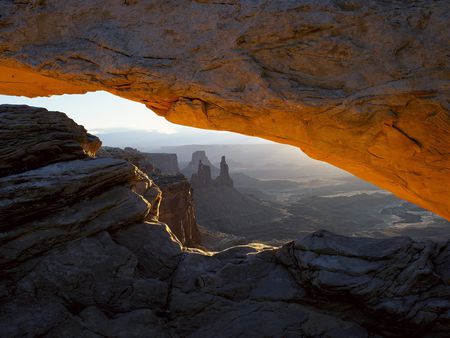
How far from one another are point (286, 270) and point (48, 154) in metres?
7.27

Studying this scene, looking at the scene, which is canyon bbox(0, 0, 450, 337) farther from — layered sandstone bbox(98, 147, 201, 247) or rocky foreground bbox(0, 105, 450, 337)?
layered sandstone bbox(98, 147, 201, 247)

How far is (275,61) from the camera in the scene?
9.98 m

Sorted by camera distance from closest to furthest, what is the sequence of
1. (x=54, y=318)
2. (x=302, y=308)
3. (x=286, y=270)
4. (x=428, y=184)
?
(x=54, y=318), (x=302, y=308), (x=286, y=270), (x=428, y=184)

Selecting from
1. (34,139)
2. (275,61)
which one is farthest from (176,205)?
(275,61)

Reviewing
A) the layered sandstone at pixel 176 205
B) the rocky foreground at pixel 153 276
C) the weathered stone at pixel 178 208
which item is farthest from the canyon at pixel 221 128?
the weathered stone at pixel 178 208

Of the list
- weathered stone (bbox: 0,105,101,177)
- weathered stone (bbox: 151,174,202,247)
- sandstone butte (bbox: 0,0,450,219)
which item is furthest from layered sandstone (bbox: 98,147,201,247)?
weathered stone (bbox: 0,105,101,177)

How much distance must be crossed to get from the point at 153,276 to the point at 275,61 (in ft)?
23.0

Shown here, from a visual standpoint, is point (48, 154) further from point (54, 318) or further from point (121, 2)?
point (121, 2)

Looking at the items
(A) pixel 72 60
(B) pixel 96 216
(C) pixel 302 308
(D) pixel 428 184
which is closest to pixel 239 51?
(A) pixel 72 60

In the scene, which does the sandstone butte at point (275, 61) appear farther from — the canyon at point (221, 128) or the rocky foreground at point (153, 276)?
the rocky foreground at point (153, 276)

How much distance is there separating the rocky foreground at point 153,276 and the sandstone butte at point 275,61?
9.55ft

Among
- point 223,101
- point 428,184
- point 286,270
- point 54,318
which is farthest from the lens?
point 428,184

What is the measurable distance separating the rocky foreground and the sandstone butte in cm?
291

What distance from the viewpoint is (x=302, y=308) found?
785 cm
